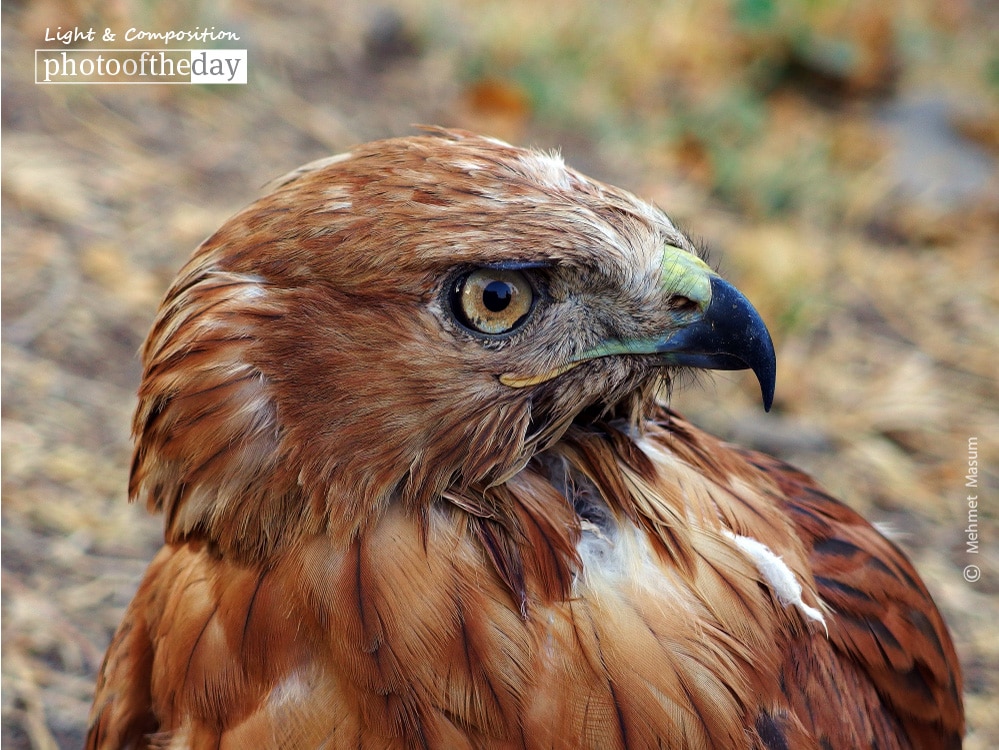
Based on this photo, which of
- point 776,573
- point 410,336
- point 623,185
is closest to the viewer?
point 410,336

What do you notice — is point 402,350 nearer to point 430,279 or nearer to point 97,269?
point 430,279

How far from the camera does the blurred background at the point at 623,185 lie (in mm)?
3664

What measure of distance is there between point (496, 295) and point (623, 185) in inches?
158

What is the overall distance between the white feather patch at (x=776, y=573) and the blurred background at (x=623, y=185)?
1.90 m

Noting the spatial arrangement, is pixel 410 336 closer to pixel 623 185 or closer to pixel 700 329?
pixel 700 329

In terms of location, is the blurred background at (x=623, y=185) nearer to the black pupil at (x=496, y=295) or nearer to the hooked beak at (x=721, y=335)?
the black pupil at (x=496, y=295)

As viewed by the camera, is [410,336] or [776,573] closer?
[410,336]

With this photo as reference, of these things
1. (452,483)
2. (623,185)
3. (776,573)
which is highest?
(623,185)

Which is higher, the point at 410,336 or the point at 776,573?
the point at 410,336

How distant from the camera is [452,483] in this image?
189 centimetres

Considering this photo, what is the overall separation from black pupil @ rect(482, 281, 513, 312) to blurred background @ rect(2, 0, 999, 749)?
2150 mm

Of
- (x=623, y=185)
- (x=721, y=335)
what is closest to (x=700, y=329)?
(x=721, y=335)

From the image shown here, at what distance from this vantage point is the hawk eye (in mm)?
1788

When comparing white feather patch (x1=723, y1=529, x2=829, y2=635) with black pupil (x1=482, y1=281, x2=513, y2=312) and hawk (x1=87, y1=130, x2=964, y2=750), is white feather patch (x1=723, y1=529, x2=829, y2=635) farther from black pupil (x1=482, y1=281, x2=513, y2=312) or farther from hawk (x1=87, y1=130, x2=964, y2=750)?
black pupil (x1=482, y1=281, x2=513, y2=312)
